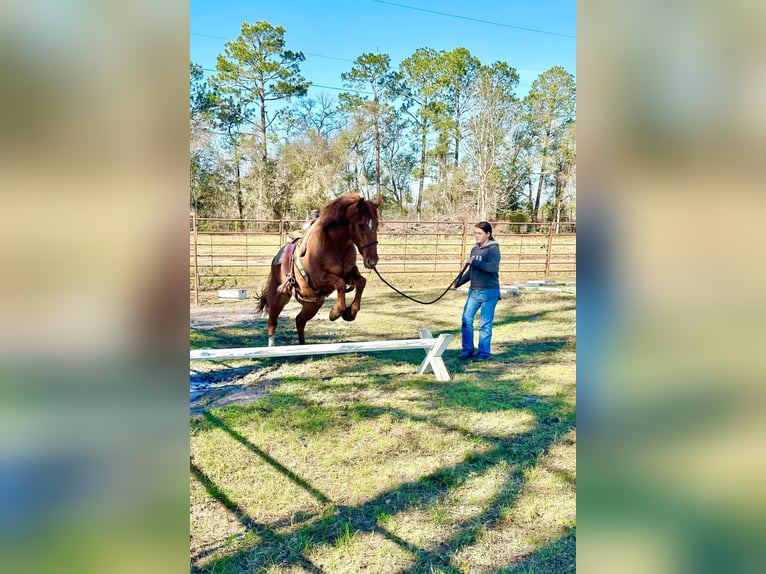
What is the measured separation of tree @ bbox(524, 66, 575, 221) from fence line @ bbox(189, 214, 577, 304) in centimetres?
1141

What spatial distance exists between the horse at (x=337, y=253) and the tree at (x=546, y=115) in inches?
1030

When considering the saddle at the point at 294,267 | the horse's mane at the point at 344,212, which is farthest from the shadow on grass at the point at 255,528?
the horse's mane at the point at 344,212

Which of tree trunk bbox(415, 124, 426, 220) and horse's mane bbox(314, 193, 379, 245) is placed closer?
horse's mane bbox(314, 193, 379, 245)

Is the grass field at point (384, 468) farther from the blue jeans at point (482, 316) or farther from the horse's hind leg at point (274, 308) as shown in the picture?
the horse's hind leg at point (274, 308)

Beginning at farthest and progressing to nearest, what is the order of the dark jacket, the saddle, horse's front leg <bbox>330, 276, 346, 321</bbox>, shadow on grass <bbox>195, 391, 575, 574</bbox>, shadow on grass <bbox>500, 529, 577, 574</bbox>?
the dark jacket, the saddle, horse's front leg <bbox>330, 276, 346, 321</bbox>, shadow on grass <bbox>195, 391, 575, 574</bbox>, shadow on grass <bbox>500, 529, 577, 574</bbox>

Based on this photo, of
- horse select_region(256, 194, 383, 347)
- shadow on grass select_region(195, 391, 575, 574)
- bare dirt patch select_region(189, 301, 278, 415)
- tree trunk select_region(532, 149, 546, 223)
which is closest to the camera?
shadow on grass select_region(195, 391, 575, 574)

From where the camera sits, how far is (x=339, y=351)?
16.1ft

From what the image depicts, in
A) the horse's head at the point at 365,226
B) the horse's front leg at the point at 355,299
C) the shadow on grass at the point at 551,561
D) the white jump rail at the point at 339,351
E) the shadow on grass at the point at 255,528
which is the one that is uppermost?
the horse's head at the point at 365,226

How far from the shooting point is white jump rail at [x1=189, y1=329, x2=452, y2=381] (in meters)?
4.58

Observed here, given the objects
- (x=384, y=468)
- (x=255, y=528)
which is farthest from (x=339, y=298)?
(x=255, y=528)

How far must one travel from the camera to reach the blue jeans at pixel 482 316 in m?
6.10

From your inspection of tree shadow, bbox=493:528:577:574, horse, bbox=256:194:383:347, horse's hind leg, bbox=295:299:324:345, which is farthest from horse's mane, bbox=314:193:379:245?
tree shadow, bbox=493:528:577:574

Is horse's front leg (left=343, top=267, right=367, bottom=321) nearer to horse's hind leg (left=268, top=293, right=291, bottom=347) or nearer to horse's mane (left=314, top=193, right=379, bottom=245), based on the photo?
horse's mane (left=314, top=193, right=379, bottom=245)
